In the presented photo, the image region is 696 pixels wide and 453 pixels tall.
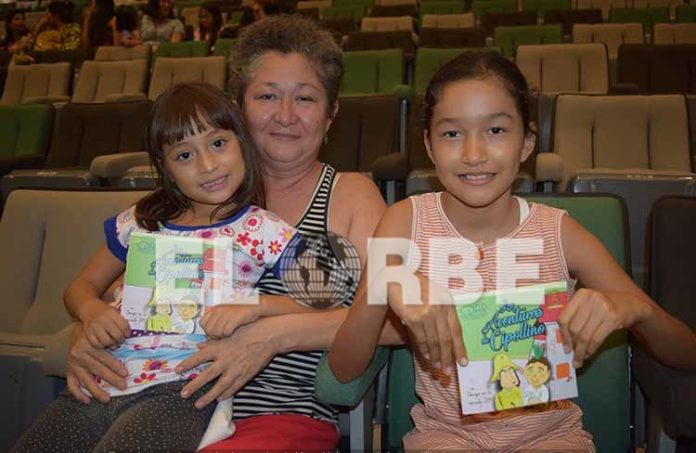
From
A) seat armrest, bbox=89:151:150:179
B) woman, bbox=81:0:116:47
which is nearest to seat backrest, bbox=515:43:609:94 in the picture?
seat armrest, bbox=89:151:150:179

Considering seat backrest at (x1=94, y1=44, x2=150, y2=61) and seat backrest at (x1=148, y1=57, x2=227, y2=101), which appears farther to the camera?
seat backrest at (x1=94, y1=44, x2=150, y2=61)

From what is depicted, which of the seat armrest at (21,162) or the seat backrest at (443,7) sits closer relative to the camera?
the seat armrest at (21,162)

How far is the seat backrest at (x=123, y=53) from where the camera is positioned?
22.3 feet

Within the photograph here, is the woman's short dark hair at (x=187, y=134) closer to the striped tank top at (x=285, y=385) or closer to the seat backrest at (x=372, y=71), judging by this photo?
the striped tank top at (x=285, y=385)

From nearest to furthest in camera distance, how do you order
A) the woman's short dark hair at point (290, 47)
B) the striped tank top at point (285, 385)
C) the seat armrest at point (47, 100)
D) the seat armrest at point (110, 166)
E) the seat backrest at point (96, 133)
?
1. the striped tank top at point (285, 385)
2. the woman's short dark hair at point (290, 47)
3. the seat armrest at point (110, 166)
4. the seat backrest at point (96, 133)
5. the seat armrest at point (47, 100)

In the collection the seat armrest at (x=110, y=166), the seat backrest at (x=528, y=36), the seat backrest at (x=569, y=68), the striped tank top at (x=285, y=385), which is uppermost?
the seat backrest at (x=528, y=36)

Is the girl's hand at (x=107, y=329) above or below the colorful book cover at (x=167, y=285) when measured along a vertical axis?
below

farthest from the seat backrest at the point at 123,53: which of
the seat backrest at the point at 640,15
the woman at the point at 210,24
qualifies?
the seat backrest at the point at 640,15

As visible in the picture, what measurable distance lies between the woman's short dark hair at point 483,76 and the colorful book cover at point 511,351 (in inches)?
16.7

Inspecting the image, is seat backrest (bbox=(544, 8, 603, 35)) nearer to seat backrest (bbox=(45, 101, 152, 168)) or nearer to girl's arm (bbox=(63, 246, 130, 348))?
seat backrest (bbox=(45, 101, 152, 168))

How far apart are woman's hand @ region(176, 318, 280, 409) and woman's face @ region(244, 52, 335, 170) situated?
0.43m

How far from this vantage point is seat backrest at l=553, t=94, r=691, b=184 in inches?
117

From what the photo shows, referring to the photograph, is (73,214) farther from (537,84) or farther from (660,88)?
(660,88)

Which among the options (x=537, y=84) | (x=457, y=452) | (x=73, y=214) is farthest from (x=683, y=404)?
(x=537, y=84)
